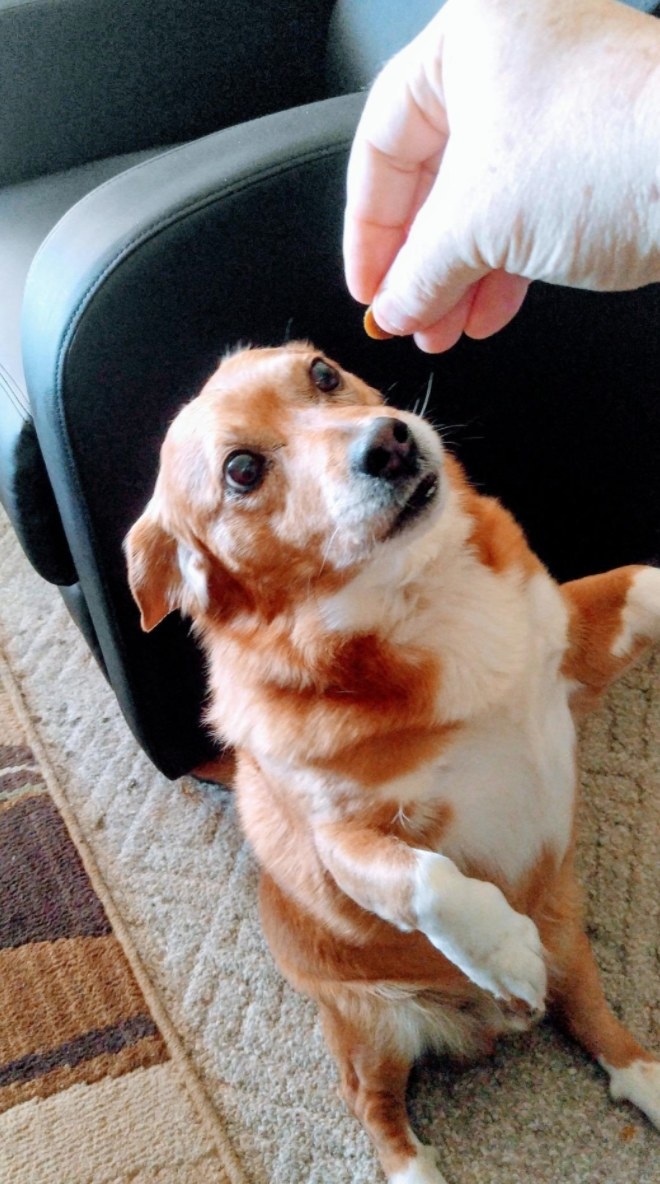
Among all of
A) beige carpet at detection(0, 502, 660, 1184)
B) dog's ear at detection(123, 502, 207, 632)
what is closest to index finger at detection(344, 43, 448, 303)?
dog's ear at detection(123, 502, 207, 632)

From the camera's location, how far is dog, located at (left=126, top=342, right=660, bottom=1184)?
948 millimetres

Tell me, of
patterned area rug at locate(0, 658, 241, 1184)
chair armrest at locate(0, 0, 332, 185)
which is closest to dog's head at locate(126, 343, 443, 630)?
patterned area rug at locate(0, 658, 241, 1184)

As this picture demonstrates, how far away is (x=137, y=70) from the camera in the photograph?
1.88 meters

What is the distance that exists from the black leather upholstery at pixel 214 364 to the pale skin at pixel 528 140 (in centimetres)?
34

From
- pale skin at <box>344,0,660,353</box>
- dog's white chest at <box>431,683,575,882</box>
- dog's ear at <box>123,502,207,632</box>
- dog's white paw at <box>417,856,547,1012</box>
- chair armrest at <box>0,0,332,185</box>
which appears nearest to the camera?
pale skin at <box>344,0,660,353</box>

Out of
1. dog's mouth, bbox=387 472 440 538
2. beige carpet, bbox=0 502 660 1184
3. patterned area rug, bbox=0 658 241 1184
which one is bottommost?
patterned area rug, bbox=0 658 241 1184

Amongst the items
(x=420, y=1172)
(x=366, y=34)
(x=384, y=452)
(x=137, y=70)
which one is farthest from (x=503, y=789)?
(x=137, y=70)

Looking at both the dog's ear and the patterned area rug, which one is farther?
the patterned area rug

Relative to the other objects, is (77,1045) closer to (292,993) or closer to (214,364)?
(292,993)

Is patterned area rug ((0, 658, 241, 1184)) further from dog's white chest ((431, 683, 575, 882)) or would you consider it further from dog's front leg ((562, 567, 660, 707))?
dog's front leg ((562, 567, 660, 707))

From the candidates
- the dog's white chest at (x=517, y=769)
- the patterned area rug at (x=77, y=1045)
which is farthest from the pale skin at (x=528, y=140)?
the patterned area rug at (x=77, y=1045)

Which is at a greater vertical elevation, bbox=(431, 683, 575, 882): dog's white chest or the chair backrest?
the chair backrest

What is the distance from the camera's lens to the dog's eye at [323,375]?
1.07 metres

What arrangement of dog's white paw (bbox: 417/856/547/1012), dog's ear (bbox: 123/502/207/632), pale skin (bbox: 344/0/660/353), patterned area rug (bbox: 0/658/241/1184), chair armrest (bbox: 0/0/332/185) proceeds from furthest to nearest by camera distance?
chair armrest (bbox: 0/0/332/185) → patterned area rug (bbox: 0/658/241/1184) → dog's ear (bbox: 123/502/207/632) → dog's white paw (bbox: 417/856/547/1012) → pale skin (bbox: 344/0/660/353)
